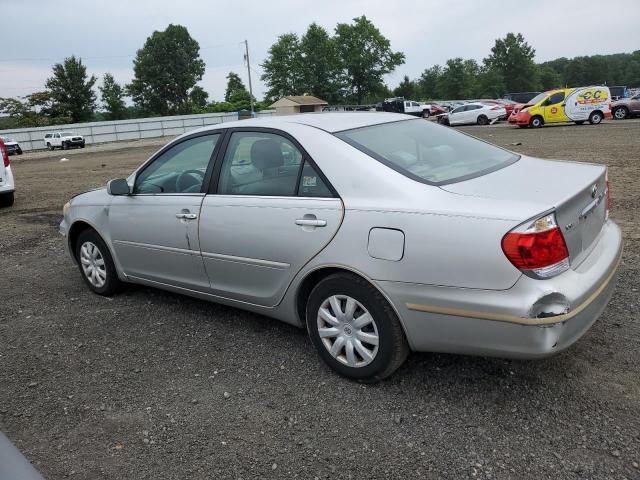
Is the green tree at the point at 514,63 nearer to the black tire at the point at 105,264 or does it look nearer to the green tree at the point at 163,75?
the green tree at the point at 163,75

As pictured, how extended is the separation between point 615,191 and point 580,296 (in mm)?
6593

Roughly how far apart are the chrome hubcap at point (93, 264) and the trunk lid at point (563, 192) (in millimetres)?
3323

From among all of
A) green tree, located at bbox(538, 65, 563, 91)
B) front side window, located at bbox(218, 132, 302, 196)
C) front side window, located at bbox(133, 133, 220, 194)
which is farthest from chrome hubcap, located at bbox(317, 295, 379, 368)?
green tree, located at bbox(538, 65, 563, 91)

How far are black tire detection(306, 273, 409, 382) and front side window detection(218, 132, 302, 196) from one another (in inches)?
25.5

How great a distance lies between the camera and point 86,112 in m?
74.4

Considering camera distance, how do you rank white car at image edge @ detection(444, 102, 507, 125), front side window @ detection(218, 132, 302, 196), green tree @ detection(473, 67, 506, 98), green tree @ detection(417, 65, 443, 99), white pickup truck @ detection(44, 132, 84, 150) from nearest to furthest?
front side window @ detection(218, 132, 302, 196), white car at image edge @ detection(444, 102, 507, 125), white pickup truck @ detection(44, 132, 84, 150), green tree @ detection(473, 67, 506, 98), green tree @ detection(417, 65, 443, 99)

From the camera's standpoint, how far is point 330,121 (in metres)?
3.77

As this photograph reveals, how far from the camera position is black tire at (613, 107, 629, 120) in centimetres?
2844

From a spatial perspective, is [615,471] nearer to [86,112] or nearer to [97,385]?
[97,385]

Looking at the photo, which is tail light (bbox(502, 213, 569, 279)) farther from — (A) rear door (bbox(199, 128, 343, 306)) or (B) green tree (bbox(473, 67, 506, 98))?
(B) green tree (bbox(473, 67, 506, 98))

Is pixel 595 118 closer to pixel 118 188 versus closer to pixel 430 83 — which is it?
pixel 118 188

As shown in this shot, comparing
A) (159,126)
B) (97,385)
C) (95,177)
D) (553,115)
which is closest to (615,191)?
(97,385)

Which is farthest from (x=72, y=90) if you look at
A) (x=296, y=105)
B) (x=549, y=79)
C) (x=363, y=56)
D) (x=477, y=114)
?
(x=549, y=79)

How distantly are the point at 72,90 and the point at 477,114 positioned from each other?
58.3 metres
